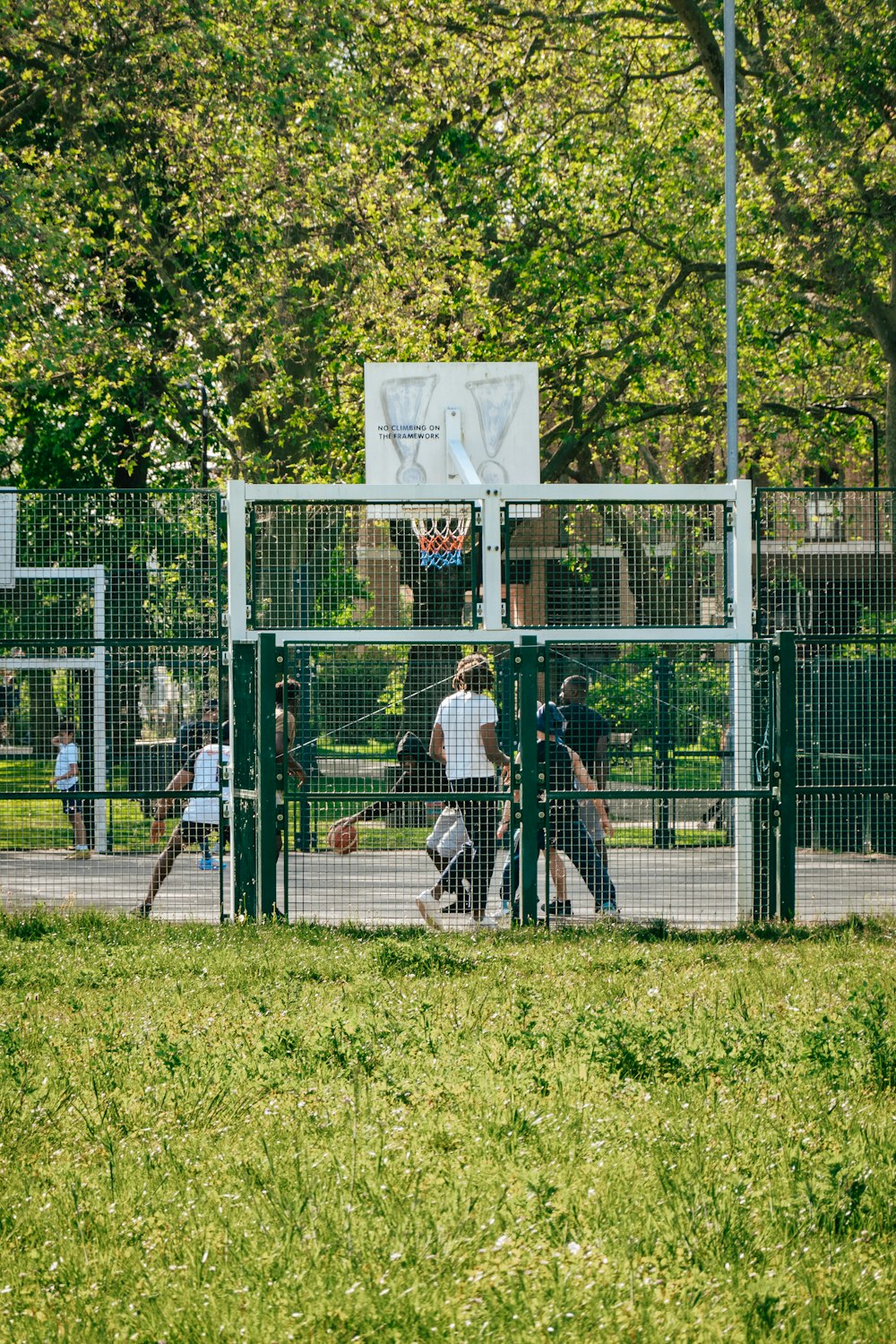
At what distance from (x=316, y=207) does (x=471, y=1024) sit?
16593mm

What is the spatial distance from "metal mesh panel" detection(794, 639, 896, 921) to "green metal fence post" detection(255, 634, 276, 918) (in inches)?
152

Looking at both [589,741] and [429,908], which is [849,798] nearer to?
[589,741]

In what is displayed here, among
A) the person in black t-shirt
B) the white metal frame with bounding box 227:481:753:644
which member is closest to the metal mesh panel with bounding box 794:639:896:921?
the white metal frame with bounding box 227:481:753:644

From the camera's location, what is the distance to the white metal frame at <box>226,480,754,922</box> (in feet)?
36.7

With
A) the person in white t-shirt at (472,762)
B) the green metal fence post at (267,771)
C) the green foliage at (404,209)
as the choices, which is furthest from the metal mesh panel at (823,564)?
the green foliage at (404,209)

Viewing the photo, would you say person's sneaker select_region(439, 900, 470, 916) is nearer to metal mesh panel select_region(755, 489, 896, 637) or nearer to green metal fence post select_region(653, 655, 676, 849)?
green metal fence post select_region(653, 655, 676, 849)

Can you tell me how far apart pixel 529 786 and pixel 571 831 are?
45 cm

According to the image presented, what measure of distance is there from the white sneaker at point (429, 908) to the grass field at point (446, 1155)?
76.2 inches

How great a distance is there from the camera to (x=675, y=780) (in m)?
11.0

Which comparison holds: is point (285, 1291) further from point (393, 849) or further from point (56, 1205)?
point (393, 849)

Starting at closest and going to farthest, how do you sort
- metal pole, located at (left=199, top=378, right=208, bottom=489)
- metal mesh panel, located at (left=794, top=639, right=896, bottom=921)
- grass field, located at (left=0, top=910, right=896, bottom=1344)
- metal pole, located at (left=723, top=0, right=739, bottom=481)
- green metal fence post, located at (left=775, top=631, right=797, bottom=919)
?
1. grass field, located at (left=0, top=910, right=896, bottom=1344)
2. green metal fence post, located at (left=775, top=631, right=797, bottom=919)
3. metal mesh panel, located at (left=794, top=639, right=896, bottom=921)
4. metal pole, located at (left=723, top=0, right=739, bottom=481)
5. metal pole, located at (left=199, top=378, right=208, bottom=489)

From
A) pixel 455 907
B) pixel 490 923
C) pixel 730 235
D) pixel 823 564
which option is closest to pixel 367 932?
pixel 455 907

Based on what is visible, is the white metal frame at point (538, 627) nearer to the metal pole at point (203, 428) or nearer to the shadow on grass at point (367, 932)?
the shadow on grass at point (367, 932)

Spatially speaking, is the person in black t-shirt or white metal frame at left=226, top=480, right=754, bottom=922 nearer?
the person in black t-shirt
